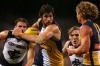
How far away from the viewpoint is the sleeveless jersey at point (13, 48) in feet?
19.0

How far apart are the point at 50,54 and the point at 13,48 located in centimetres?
98

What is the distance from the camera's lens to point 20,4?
41.9ft

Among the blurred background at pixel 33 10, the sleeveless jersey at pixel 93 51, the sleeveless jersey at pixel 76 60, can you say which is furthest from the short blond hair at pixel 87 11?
the blurred background at pixel 33 10

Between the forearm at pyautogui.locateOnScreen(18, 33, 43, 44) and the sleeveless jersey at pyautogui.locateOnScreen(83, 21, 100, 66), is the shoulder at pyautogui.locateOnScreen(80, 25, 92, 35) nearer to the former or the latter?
the sleeveless jersey at pyautogui.locateOnScreen(83, 21, 100, 66)

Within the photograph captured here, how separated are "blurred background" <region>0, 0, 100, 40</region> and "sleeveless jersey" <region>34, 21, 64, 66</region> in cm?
671

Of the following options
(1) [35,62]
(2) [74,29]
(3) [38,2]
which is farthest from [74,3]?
(1) [35,62]

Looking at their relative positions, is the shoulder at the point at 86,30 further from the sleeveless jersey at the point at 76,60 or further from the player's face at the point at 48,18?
the sleeveless jersey at the point at 76,60

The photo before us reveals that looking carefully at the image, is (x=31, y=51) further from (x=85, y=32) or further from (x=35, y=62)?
(x=85, y=32)

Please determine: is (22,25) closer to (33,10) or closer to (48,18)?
(48,18)

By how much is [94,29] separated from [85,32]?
0.70ft

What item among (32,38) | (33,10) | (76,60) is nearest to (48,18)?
(32,38)

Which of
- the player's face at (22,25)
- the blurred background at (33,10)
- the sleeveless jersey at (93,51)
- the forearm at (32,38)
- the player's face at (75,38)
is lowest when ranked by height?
the sleeveless jersey at (93,51)

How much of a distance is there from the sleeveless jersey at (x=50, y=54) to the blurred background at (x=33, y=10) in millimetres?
6713

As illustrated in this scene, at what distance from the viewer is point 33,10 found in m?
12.7
